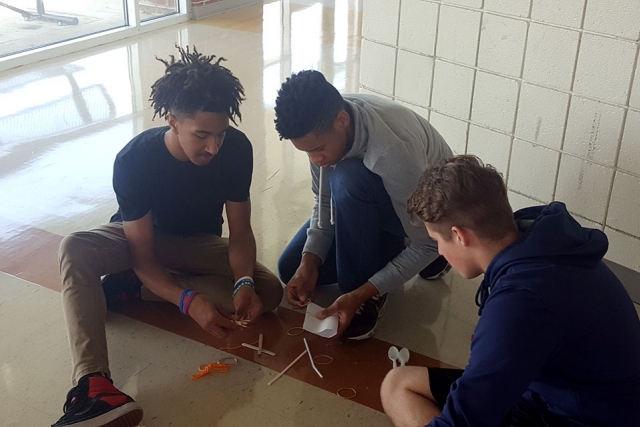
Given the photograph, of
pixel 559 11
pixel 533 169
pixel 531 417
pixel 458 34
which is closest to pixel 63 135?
pixel 458 34

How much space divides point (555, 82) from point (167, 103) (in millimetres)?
1156

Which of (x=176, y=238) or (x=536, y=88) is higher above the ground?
(x=536, y=88)

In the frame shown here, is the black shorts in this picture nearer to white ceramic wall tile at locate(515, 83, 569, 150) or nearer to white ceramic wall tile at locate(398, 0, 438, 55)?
white ceramic wall tile at locate(515, 83, 569, 150)

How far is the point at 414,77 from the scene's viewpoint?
8.35 ft

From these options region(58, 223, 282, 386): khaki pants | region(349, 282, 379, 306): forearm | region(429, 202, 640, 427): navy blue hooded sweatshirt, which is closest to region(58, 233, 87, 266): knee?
region(58, 223, 282, 386): khaki pants

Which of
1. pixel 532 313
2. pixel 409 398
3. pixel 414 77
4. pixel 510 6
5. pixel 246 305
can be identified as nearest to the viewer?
pixel 532 313

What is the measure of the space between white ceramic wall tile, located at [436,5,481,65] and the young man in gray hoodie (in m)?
0.53

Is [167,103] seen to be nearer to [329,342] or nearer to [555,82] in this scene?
[329,342]

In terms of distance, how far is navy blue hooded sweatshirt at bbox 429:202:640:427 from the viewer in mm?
1122

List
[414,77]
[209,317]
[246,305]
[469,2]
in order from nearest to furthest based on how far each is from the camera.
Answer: [209,317] < [246,305] < [469,2] < [414,77]

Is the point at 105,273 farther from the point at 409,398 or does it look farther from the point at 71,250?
the point at 409,398

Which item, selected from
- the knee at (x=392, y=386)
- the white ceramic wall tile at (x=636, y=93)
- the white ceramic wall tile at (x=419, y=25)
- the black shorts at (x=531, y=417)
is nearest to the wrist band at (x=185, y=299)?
the knee at (x=392, y=386)

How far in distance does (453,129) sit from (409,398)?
1201 millimetres

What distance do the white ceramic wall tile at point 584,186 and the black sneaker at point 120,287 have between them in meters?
1.34
